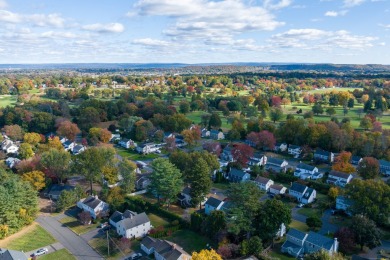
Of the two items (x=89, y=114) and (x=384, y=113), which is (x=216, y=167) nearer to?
(x=89, y=114)

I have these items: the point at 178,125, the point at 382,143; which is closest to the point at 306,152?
the point at 382,143

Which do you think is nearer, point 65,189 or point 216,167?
point 65,189

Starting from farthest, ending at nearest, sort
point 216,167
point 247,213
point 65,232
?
point 216,167 < point 65,232 < point 247,213

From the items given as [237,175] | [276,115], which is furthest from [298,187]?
[276,115]

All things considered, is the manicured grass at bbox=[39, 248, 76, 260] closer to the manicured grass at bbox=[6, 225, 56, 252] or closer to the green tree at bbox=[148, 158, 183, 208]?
the manicured grass at bbox=[6, 225, 56, 252]

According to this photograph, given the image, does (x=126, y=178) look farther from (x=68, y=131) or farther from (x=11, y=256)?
(x=68, y=131)

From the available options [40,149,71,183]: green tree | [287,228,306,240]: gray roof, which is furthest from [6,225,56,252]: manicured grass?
[287,228,306,240]: gray roof

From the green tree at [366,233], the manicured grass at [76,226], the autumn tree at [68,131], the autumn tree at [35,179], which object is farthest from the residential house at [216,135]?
the green tree at [366,233]

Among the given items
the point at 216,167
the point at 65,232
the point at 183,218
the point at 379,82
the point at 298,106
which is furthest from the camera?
the point at 379,82
